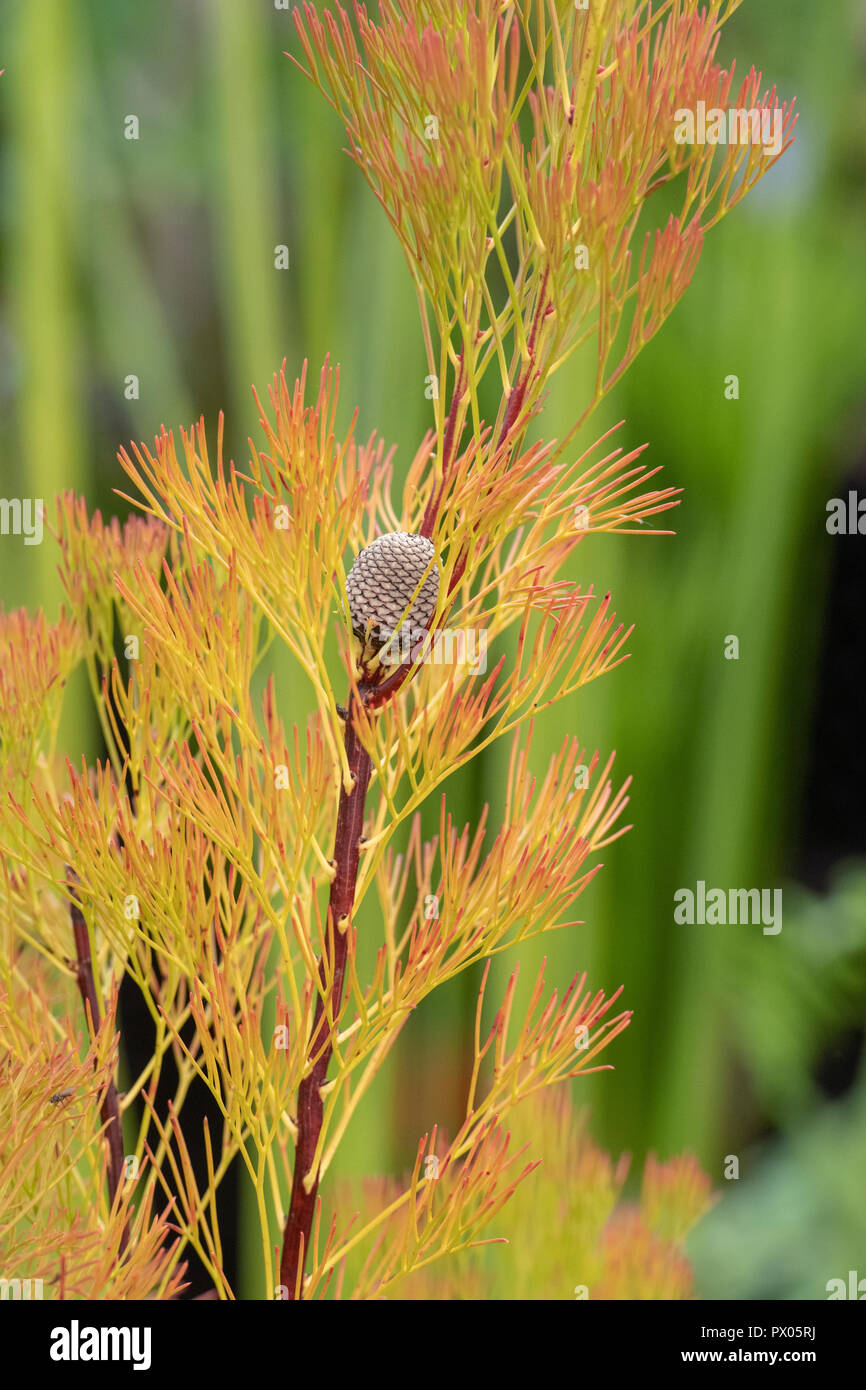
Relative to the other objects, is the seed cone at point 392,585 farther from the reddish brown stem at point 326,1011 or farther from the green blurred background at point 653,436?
the green blurred background at point 653,436

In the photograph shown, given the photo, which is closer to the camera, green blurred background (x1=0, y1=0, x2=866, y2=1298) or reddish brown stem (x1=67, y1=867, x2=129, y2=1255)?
reddish brown stem (x1=67, y1=867, x2=129, y2=1255)

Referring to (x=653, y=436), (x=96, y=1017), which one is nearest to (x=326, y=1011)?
(x=96, y=1017)

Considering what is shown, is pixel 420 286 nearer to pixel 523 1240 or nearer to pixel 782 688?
pixel 523 1240

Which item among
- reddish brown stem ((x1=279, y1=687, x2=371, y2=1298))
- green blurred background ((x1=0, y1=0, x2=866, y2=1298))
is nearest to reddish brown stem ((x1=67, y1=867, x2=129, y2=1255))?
reddish brown stem ((x1=279, y1=687, x2=371, y2=1298))

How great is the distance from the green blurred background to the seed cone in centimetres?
63

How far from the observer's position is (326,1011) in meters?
0.26

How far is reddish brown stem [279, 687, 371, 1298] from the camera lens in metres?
0.26

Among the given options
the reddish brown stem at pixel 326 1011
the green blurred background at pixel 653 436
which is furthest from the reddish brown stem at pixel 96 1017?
the green blurred background at pixel 653 436

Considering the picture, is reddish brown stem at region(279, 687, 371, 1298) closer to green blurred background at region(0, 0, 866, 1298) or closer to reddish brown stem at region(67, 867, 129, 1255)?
reddish brown stem at region(67, 867, 129, 1255)

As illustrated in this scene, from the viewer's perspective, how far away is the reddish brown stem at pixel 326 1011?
10.4 inches

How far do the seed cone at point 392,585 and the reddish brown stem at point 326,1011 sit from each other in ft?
0.06

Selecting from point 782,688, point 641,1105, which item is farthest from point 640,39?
point 641,1105

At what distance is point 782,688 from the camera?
3.51ft

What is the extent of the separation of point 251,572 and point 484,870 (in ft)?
0.29
